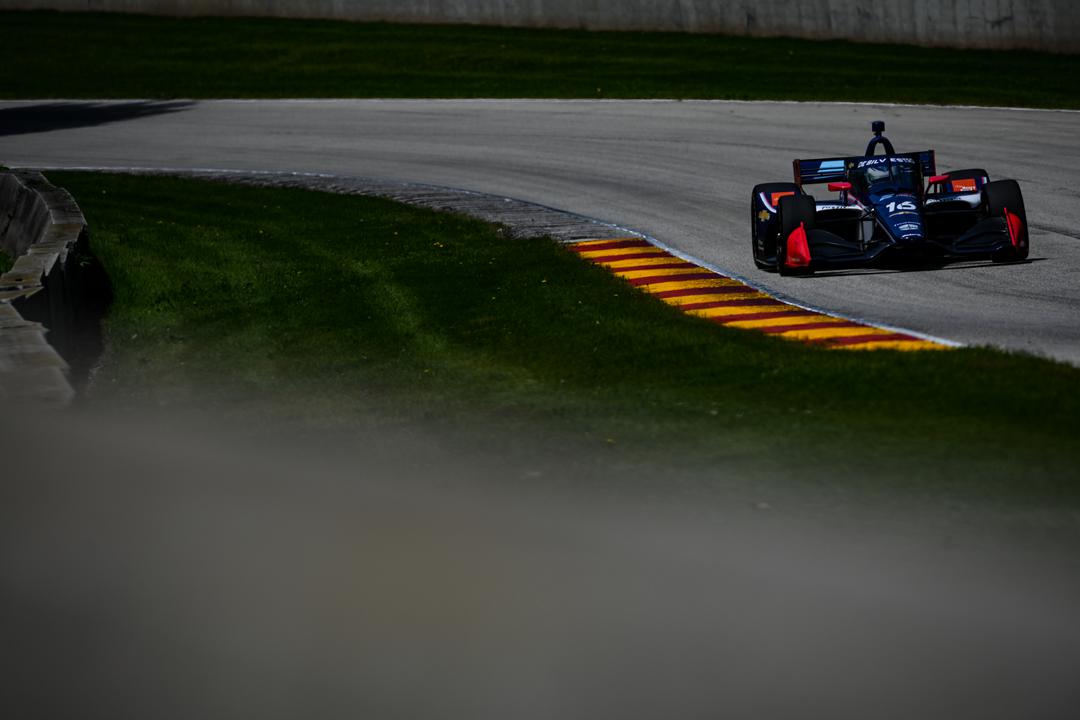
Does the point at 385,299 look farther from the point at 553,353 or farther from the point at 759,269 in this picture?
the point at 759,269

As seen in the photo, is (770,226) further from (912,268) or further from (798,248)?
(912,268)

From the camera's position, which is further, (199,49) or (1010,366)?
(199,49)

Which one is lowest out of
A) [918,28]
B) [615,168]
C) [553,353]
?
[553,353]

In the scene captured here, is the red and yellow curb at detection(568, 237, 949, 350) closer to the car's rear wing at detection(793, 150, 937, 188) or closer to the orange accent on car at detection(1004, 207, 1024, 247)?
the car's rear wing at detection(793, 150, 937, 188)

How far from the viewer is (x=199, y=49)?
1389 inches

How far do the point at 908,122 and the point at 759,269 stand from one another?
466 inches

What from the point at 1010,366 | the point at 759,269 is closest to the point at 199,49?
the point at 759,269

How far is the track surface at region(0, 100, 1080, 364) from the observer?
42.7 feet

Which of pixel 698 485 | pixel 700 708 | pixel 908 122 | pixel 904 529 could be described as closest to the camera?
pixel 700 708

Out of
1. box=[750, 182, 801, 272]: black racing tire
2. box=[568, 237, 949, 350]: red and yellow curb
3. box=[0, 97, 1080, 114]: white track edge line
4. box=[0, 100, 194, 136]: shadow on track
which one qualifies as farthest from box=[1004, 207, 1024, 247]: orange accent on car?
box=[0, 100, 194, 136]: shadow on track

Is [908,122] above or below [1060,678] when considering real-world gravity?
above

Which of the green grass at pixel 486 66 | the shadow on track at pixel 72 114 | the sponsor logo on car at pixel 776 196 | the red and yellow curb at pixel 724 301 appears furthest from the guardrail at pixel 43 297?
the green grass at pixel 486 66

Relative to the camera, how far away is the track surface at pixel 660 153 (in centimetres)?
1302

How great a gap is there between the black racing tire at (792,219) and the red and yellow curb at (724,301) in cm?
53
